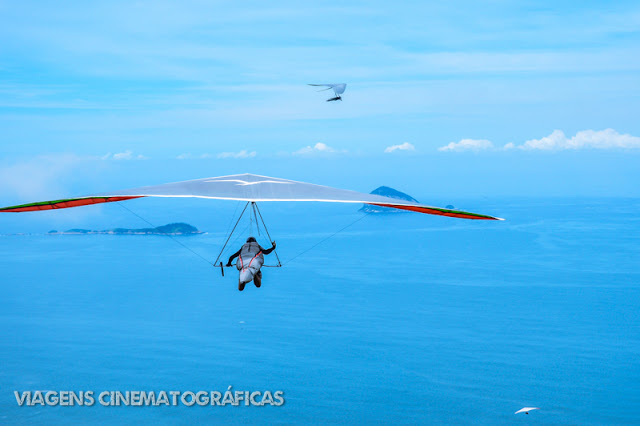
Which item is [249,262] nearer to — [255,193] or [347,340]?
[255,193]

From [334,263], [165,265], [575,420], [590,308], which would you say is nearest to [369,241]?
[334,263]

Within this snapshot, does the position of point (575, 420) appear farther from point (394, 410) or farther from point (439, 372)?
point (394, 410)

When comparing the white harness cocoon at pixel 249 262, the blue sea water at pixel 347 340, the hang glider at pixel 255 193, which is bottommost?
the blue sea water at pixel 347 340

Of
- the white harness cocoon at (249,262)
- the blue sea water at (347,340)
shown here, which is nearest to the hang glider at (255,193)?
the white harness cocoon at (249,262)

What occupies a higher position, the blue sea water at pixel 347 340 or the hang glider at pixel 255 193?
the hang glider at pixel 255 193

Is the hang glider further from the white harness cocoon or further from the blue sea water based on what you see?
the blue sea water

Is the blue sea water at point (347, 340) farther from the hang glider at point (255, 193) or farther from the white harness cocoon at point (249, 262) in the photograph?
the white harness cocoon at point (249, 262)
